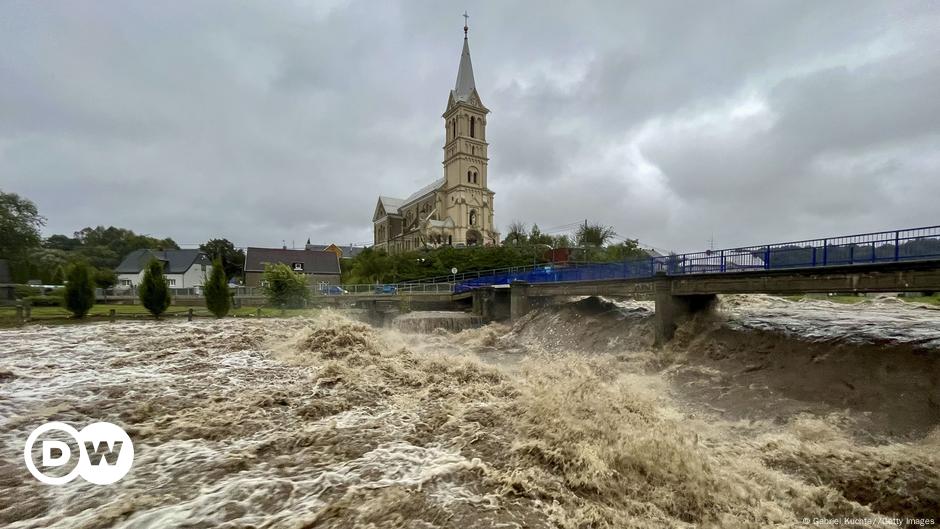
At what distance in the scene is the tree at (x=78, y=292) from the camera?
94.4 feet

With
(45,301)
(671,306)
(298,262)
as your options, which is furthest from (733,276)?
(298,262)

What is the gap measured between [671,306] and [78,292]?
40.5m

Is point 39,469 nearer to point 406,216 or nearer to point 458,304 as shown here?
point 458,304

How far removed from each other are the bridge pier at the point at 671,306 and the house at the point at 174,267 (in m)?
68.6

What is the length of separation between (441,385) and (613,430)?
→ 15.6 ft

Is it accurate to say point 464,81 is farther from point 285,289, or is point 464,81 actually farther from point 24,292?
point 24,292

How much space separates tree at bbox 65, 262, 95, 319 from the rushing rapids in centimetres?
1691

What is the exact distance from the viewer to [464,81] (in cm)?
9325

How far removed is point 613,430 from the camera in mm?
6453

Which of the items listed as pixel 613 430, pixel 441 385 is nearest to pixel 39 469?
pixel 441 385

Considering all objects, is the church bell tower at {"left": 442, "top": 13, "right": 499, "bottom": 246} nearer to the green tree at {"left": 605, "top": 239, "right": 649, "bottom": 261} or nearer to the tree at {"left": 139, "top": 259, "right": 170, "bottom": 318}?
the green tree at {"left": 605, "top": 239, "right": 649, "bottom": 261}

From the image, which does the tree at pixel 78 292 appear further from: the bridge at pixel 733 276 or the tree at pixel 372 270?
the tree at pixel 372 270

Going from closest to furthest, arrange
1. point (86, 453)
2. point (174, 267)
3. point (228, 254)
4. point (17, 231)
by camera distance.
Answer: point (86, 453) → point (17, 231) → point (174, 267) → point (228, 254)

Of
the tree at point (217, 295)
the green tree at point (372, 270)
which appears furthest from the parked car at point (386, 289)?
the green tree at point (372, 270)
